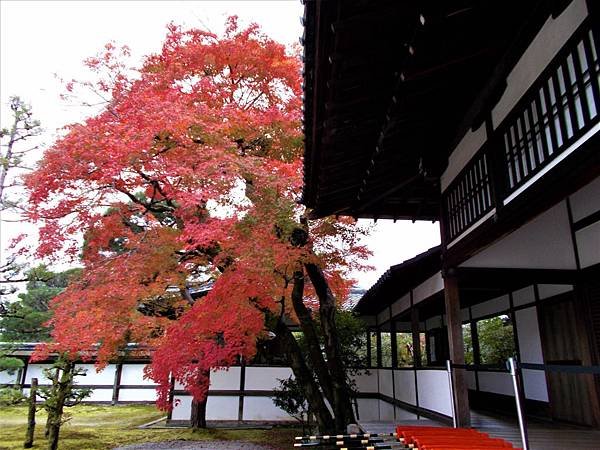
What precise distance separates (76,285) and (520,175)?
32.2 ft

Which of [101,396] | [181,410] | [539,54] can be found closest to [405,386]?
[181,410]

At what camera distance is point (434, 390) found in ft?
23.8

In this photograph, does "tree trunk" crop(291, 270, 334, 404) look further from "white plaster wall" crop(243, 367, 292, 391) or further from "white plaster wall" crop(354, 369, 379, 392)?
"white plaster wall" crop(354, 369, 379, 392)

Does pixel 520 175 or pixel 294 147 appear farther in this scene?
pixel 294 147

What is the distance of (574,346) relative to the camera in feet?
21.1

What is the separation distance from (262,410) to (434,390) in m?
6.75

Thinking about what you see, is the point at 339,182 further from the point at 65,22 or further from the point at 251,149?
the point at 65,22

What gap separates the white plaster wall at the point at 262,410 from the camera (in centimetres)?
1248

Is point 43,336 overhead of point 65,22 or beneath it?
beneath

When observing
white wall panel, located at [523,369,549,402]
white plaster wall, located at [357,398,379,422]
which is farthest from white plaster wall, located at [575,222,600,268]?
white plaster wall, located at [357,398,379,422]

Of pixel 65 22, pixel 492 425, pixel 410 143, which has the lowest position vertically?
pixel 492 425

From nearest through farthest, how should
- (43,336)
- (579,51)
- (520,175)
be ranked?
(579,51) < (520,175) < (43,336)

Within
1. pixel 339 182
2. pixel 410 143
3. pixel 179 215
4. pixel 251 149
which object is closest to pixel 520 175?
pixel 410 143

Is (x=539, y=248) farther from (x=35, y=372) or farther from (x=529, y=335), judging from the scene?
(x=35, y=372)
